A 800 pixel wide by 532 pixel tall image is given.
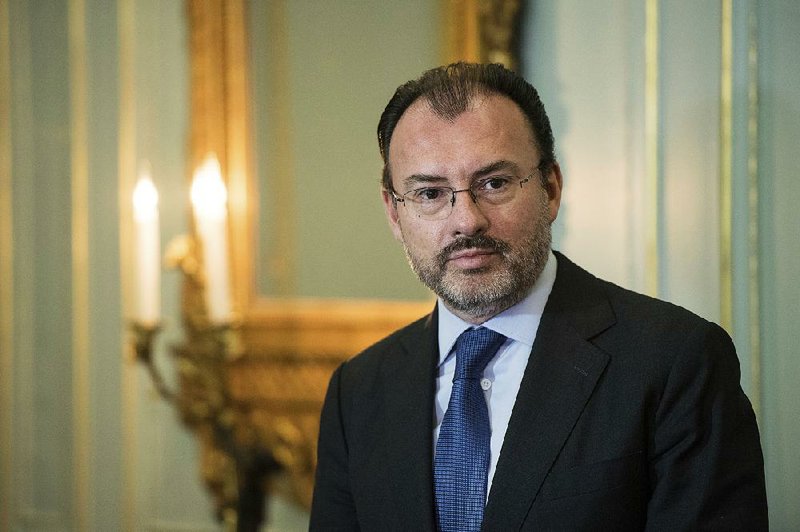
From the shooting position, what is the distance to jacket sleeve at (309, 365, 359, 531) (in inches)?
43.3

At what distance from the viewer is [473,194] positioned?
953mm

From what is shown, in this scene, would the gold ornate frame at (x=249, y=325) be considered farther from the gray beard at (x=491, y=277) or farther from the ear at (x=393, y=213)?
the gray beard at (x=491, y=277)

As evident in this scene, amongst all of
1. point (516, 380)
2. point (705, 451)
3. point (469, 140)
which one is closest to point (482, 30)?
point (469, 140)

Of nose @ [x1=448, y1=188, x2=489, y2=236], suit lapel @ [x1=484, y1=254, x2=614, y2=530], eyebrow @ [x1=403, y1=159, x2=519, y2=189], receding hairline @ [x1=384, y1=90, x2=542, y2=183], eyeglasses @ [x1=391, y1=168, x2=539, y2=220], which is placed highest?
receding hairline @ [x1=384, y1=90, x2=542, y2=183]

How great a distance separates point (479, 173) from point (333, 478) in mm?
433

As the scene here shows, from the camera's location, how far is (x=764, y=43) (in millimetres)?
1191

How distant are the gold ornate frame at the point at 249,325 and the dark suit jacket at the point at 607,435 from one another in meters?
0.67

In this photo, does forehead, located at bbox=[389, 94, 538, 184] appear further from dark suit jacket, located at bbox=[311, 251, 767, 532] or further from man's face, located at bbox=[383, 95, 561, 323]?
dark suit jacket, located at bbox=[311, 251, 767, 532]

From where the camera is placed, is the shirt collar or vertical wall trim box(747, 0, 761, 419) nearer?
the shirt collar

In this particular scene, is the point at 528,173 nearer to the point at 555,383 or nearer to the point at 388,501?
the point at 555,383

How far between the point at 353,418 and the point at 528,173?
0.37m

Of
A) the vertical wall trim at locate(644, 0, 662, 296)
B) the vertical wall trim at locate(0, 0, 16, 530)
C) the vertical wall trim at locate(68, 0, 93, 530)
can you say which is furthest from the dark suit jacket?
the vertical wall trim at locate(0, 0, 16, 530)

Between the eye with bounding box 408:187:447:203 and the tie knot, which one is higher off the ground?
the eye with bounding box 408:187:447:203

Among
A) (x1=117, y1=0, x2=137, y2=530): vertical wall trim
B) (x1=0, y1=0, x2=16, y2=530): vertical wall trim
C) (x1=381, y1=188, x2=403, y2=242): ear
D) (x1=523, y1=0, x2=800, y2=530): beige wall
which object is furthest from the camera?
(x1=0, y1=0, x2=16, y2=530): vertical wall trim
